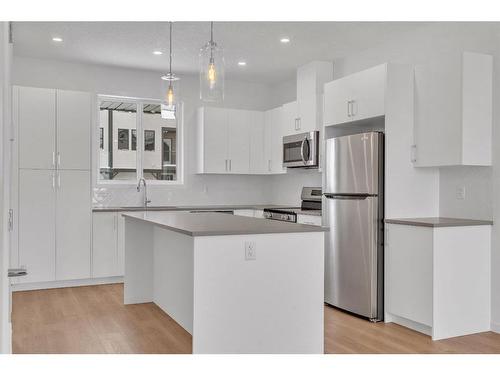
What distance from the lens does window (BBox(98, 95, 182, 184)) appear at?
630 cm

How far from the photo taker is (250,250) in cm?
296

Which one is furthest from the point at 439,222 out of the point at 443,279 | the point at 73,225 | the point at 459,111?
the point at 73,225

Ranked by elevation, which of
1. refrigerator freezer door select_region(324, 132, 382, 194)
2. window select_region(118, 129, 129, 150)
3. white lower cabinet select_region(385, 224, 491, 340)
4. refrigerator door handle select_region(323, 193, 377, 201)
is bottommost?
white lower cabinet select_region(385, 224, 491, 340)

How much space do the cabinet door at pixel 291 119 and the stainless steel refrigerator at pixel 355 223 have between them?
1.19 metres

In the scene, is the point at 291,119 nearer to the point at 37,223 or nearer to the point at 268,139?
the point at 268,139

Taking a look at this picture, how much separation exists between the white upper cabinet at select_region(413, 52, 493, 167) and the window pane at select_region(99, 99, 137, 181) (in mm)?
3904

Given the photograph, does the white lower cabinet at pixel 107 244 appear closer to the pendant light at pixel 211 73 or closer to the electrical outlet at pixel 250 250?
the pendant light at pixel 211 73

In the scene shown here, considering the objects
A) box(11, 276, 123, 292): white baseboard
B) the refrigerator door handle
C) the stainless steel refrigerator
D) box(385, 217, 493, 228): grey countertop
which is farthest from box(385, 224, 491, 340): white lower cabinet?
box(11, 276, 123, 292): white baseboard

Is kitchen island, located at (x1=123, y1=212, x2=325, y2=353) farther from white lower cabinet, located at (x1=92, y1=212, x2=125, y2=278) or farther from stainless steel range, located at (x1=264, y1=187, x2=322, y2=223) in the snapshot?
white lower cabinet, located at (x1=92, y1=212, x2=125, y2=278)

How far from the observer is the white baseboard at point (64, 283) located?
5.31 metres

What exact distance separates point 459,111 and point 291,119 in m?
2.47

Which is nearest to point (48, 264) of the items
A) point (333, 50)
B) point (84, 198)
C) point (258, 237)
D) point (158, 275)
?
point (84, 198)
